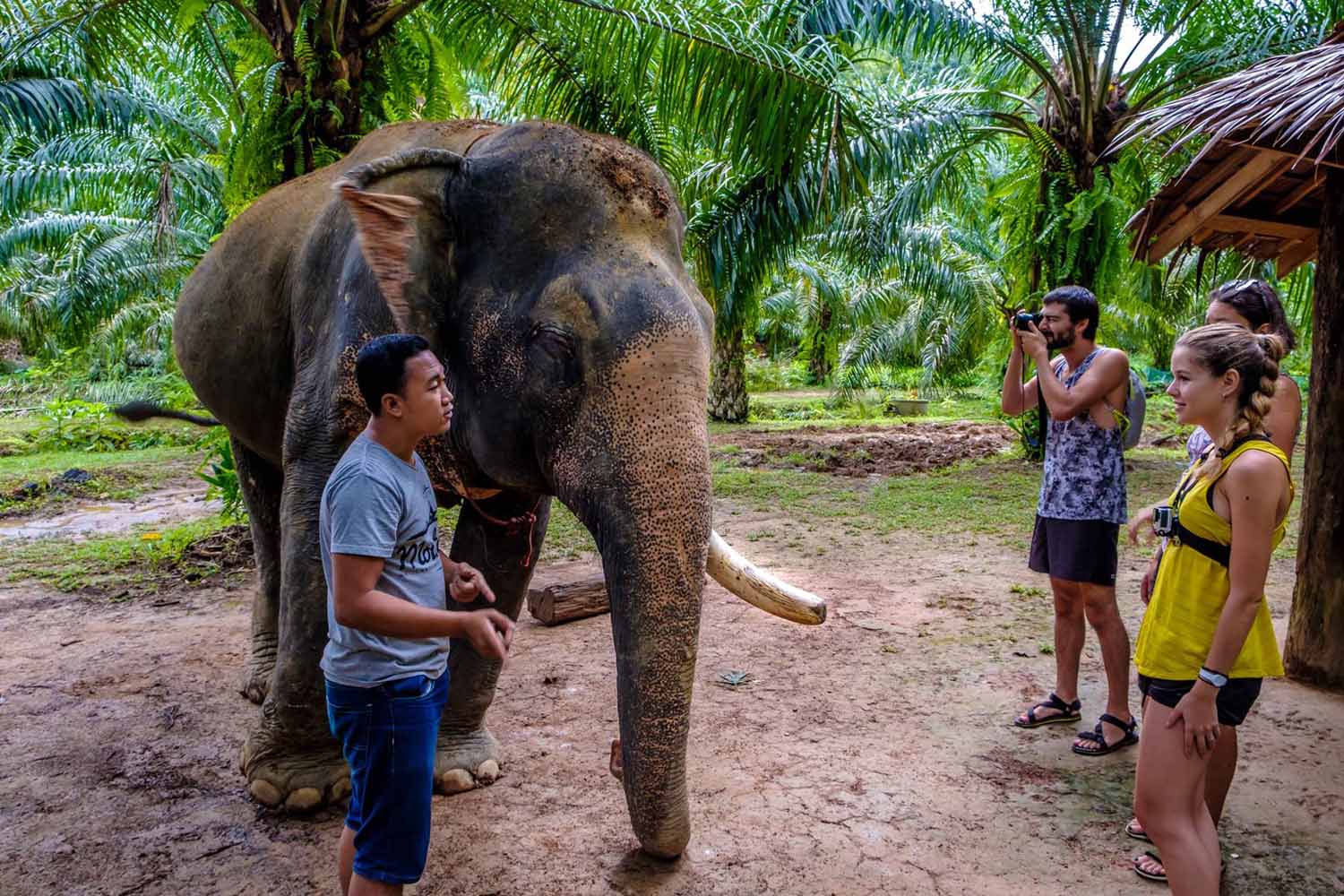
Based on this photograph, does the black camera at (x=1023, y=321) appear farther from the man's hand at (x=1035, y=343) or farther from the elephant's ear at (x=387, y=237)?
the elephant's ear at (x=387, y=237)

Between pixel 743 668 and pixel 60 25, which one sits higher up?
pixel 60 25

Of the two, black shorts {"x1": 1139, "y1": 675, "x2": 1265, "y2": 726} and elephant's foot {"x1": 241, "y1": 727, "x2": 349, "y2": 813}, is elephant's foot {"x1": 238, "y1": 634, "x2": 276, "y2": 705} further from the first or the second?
black shorts {"x1": 1139, "y1": 675, "x2": 1265, "y2": 726}

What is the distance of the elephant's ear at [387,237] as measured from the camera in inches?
112

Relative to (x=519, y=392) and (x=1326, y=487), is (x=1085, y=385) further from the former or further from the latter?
(x=519, y=392)

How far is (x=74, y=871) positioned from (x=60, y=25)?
6.13m

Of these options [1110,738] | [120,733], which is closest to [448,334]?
[120,733]

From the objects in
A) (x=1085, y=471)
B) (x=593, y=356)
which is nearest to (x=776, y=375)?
(x=1085, y=471)

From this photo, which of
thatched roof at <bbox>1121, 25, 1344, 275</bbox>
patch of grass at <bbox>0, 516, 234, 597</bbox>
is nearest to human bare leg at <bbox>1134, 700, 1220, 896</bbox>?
thatched roof at <bbox>1121, 25, 1344, 275</bbox>

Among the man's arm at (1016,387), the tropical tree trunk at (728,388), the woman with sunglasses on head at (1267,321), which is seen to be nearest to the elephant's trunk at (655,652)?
the woman with sunglasses on head at (1267,321)

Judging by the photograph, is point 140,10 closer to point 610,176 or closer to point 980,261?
point 610,176

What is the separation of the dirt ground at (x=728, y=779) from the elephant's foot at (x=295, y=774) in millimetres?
83

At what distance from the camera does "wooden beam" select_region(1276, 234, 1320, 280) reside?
5.31 metres

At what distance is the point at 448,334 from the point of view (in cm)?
307

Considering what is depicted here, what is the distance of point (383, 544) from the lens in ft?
7.13
